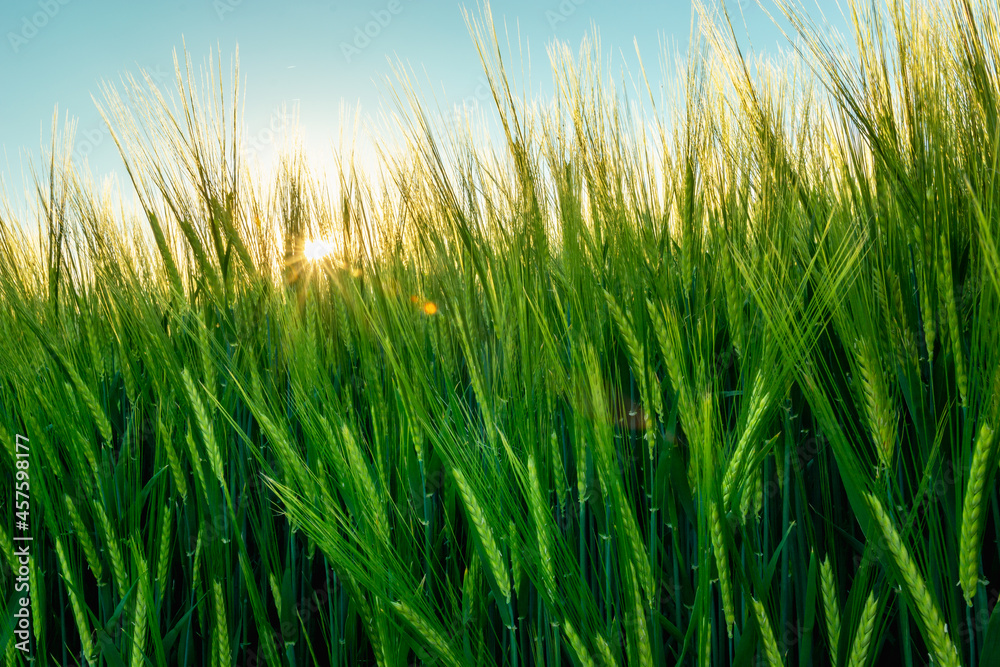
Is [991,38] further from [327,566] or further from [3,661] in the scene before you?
[3,661]

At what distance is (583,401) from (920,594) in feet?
1.32

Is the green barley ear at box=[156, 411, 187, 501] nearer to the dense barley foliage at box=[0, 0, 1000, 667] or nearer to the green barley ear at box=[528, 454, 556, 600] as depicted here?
the dense barley foliage at box=[0, 0, 1000, 667]

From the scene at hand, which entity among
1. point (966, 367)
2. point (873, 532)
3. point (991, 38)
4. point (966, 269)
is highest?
point (991, 38)

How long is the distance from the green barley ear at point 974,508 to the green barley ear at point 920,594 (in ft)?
0.16

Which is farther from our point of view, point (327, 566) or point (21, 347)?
point (21, 347)

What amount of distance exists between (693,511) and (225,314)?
3.32 ft

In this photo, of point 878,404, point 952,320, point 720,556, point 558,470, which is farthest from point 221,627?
point 952,320

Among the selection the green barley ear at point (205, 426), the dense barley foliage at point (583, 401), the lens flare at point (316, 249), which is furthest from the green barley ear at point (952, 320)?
the lens flare at point (316, 249)

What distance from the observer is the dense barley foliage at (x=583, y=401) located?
723 millimetres

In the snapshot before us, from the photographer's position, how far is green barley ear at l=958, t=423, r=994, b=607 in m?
0.61

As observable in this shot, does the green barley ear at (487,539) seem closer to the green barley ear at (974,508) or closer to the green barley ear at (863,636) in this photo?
the green barley ear at (863,636)

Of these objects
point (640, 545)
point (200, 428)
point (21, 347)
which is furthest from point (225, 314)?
point (640, 545)

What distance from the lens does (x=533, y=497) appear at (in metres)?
0.72

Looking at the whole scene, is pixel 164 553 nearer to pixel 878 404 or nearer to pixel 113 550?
pixel 113 550
